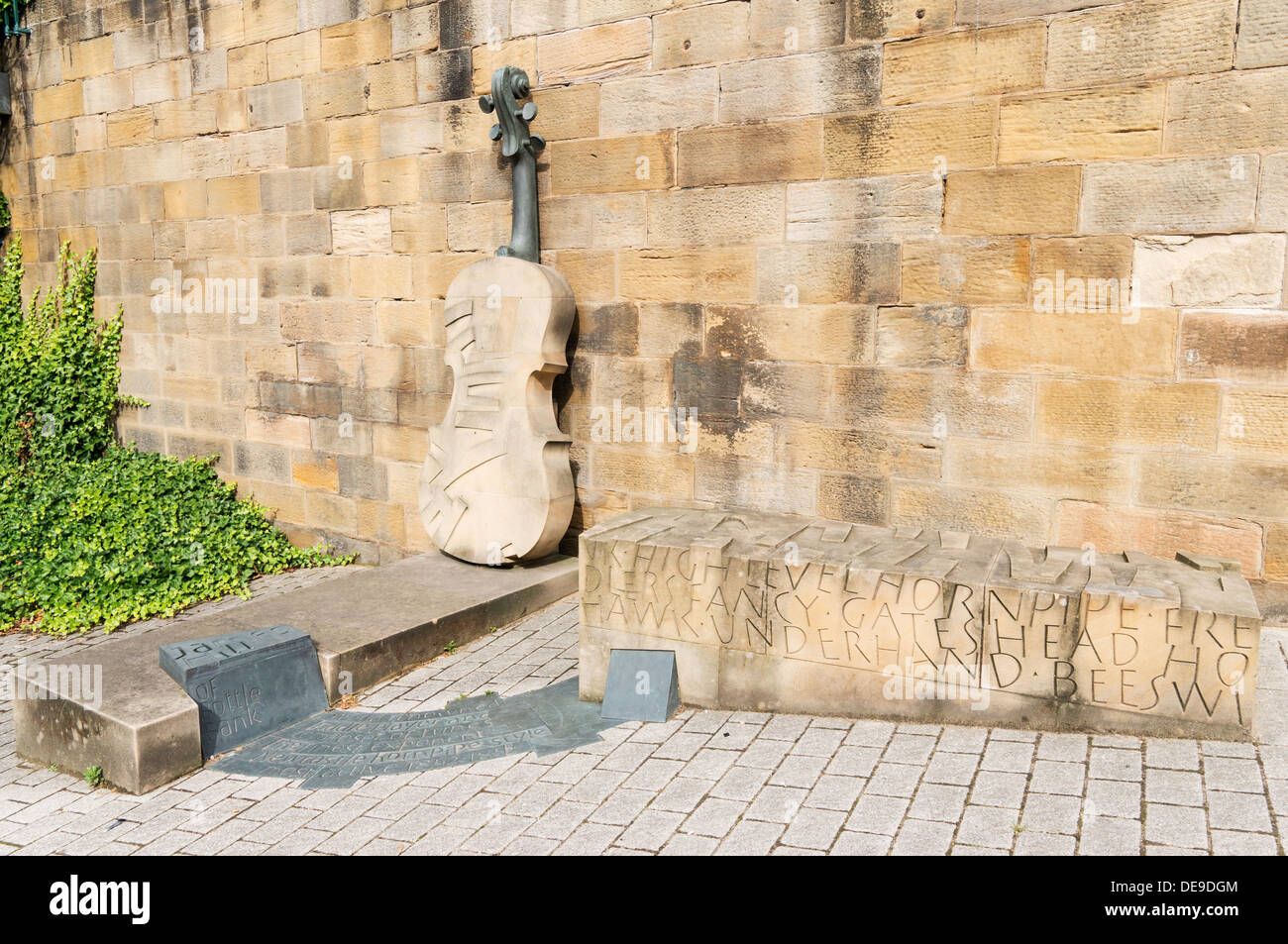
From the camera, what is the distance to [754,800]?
12.0 feet

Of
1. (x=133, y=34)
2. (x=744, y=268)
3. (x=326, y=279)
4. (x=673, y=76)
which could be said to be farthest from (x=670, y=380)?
(x=133, y=34)

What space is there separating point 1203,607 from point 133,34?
345 inches

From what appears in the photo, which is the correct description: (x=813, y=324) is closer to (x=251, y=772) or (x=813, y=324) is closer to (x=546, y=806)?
(x=546, y=806)

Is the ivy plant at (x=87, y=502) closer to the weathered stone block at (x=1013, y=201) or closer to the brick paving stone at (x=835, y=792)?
the brick paving stone at (x=835, y=792)

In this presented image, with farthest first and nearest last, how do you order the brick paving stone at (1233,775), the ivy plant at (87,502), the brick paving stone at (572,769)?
the ivy plant at (87,502) → the brick paving stone at (572,769) → the brick paving stone at (1233,775)

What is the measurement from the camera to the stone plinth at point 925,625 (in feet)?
12.7

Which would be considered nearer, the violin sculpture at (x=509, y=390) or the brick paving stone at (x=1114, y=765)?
the brick paving stone at (x=1114, y=765)

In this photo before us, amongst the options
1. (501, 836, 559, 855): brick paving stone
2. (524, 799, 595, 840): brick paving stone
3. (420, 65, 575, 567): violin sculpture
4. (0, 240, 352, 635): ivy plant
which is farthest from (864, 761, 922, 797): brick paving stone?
(0, 240, 352, 635): ivy plant

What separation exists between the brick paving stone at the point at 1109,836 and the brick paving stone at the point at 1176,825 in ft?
0.15

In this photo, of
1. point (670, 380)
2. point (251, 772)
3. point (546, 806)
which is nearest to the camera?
point (546, 806)

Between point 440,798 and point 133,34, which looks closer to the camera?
point 440,798

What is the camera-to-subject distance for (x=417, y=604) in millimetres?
5785

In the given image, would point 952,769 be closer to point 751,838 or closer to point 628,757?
point 751,838

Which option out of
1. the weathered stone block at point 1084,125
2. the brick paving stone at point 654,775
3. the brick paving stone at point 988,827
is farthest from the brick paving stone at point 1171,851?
the weathered stone block at point 1084,125
